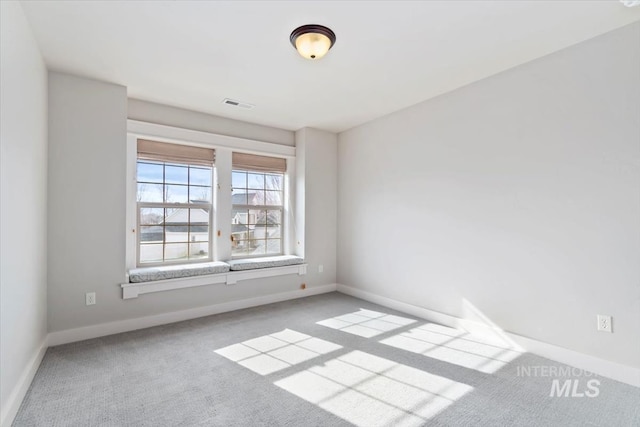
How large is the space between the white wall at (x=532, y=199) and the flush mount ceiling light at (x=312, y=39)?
5.74 ft

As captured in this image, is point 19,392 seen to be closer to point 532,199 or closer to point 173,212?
point 173,212

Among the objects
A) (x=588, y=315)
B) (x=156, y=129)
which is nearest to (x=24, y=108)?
(x=156, y=129)

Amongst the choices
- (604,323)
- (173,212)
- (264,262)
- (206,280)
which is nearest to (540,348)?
(604,323)

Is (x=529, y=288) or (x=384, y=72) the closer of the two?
(x=529, y=288)

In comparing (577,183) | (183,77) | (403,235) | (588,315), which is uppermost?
(183,77)

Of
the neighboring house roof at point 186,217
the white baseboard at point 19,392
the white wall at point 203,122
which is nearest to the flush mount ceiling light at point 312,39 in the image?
the white wall at point 203,122

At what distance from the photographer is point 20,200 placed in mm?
2070

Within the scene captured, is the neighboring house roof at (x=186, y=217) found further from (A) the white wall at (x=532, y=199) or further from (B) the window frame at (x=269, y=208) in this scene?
(A) the white wall at (x=532, y=199)

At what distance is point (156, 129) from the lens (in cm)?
362

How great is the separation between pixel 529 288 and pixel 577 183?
0.97m

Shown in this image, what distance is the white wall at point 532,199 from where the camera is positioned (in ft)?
Answer: 7.41

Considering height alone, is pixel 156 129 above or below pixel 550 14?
below

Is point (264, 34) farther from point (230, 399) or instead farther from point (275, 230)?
point (275, 230)

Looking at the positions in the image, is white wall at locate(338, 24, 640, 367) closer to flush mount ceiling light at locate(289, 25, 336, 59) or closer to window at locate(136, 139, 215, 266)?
flush mount ceiling light at locate(289, 25, 336, 59)
